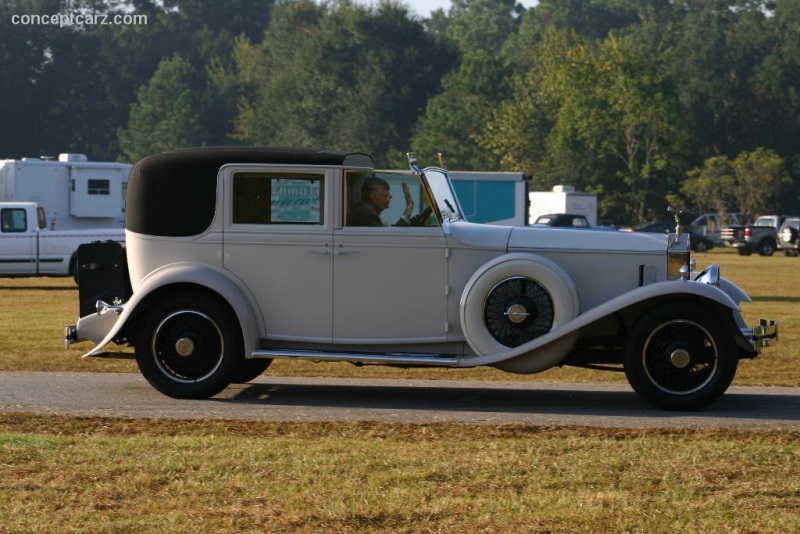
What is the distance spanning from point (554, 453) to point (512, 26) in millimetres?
186919

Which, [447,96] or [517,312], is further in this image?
[447,96]

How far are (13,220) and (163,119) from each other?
79.5 m

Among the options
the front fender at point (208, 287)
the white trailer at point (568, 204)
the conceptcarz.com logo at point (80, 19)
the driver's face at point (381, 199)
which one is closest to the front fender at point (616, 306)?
the driver's face at point (381, 199)

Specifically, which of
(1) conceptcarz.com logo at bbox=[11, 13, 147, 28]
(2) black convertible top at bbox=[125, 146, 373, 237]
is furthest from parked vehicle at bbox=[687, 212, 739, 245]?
(1) conceptcarz.com logo at bbox=[11, 13, 147, 28]

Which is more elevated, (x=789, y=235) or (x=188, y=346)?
(x=789, y=235)

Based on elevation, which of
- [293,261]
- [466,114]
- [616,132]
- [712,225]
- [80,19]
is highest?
[80,19]

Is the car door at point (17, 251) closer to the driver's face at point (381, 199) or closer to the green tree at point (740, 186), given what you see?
the driver's face at point (381, 199)

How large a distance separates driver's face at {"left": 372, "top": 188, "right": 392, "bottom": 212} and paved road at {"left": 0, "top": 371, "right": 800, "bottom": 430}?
61.0 inches

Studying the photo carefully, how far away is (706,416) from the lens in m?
9.66

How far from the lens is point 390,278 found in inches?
401

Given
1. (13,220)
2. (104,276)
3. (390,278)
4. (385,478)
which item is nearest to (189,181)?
Answer: (104,276)

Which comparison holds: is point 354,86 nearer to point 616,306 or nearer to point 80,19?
point 80,19

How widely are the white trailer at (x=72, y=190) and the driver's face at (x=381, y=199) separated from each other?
2825 cm

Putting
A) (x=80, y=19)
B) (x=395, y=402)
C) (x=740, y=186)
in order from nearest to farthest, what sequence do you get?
1. (x=395, y=402)
2. (x=740, y=186)
3. (x=80, y=19)
